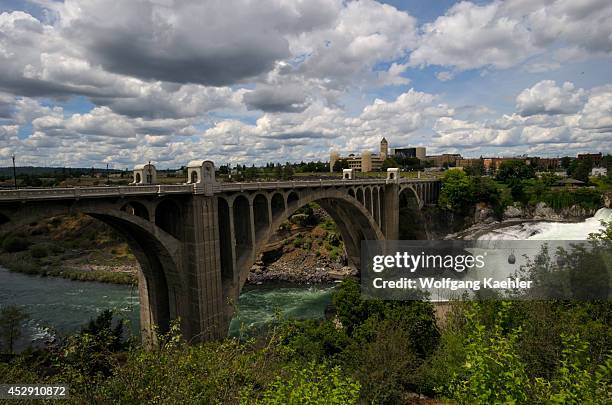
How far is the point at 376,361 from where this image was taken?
1374 centimetres

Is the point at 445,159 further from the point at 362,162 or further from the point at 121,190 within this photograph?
the point at 121,190

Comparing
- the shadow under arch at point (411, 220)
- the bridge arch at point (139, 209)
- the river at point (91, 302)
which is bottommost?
the river at point (91, 302)

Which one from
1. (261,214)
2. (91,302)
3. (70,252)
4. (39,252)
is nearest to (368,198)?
(261,214)

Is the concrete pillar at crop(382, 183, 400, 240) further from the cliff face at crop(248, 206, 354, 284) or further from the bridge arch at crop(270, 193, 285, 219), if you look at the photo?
the bridge arch at crop(270, 193, 285, 219)

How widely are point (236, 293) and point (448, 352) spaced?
1175cm

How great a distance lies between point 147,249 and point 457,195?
143ft

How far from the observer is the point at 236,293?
1958 cm

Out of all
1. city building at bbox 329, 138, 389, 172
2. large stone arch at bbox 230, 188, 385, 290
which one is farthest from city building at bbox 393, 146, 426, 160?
large stone arch at bbox 230, 188, 385, 290

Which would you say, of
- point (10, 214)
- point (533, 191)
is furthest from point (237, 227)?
point (533, 191)

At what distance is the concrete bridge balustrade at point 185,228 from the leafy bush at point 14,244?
5494 cm

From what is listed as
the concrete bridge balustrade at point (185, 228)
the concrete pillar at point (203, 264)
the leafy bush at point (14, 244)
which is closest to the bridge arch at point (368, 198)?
the concrete bridge balustrade at point (185, 228)

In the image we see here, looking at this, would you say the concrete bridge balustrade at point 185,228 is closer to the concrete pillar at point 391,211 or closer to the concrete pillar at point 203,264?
the concrete pillar at point 203,264

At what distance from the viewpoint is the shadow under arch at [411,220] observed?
4669 cm

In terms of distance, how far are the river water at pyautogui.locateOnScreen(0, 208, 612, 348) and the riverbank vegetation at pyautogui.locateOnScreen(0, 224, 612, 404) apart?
11.7 metres
